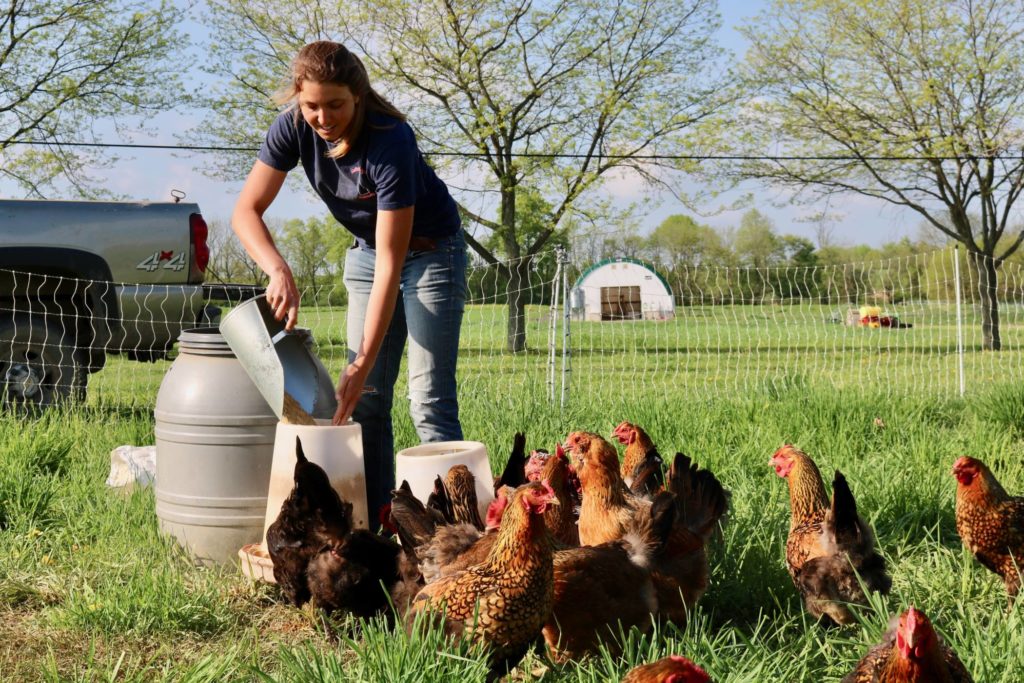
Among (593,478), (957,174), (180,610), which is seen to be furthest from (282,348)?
(957,174)

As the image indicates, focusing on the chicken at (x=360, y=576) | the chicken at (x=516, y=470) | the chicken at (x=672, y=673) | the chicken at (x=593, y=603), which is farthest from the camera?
the chicken at (x=516, y=470)

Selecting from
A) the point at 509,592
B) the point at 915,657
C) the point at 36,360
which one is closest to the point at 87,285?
the point at 36,360

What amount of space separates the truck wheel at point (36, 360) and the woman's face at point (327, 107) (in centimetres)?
456

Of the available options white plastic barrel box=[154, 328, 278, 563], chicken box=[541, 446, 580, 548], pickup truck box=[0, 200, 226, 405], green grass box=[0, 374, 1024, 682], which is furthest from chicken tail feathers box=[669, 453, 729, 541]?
pickup truck box=[0, 200, 226, 405]

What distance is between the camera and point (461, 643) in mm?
2080

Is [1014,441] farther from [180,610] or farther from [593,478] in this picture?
[180,610]

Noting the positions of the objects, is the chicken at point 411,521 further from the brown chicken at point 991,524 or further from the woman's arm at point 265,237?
the brown chicken at point 991,524

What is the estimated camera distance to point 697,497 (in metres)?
3.05

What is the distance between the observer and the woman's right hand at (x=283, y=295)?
2.76m

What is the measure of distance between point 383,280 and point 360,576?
920 millimetres

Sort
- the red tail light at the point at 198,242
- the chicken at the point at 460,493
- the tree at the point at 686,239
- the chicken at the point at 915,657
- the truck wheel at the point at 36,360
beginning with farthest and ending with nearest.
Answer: the tree at the point at 686,239 < the red tail light at the point at 198,242 < the truck wheel at the point at 36,360 < the chicken at the point at 460,493 < the chicken at the point at 915,657

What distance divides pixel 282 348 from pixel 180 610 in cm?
92

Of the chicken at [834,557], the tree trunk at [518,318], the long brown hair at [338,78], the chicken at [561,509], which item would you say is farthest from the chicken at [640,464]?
the tree trunk at [518,318]

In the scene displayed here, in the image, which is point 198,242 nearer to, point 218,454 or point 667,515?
point 218,454
